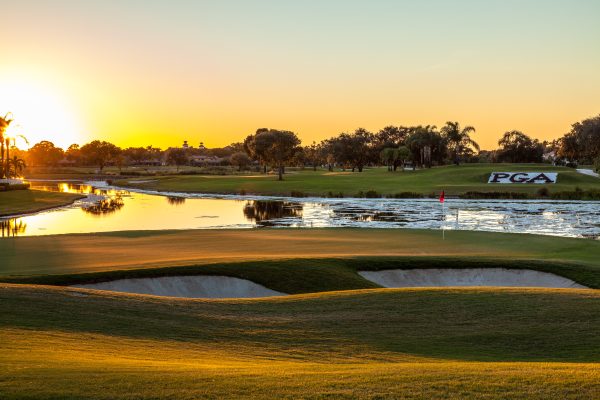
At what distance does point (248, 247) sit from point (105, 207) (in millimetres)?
50180

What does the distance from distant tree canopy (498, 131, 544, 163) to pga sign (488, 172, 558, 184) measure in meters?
55.8

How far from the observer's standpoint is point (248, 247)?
3431 cm

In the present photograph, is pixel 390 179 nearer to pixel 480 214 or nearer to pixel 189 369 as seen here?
pixel 480 214

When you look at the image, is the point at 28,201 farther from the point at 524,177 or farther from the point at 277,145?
the point at 524,177

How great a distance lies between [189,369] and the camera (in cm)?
1038

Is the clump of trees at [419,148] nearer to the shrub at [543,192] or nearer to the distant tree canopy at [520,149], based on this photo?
the distant tree canopy at [520,149]

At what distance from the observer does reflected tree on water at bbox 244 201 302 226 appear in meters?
64.5

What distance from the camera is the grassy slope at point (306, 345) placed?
934 centimetres

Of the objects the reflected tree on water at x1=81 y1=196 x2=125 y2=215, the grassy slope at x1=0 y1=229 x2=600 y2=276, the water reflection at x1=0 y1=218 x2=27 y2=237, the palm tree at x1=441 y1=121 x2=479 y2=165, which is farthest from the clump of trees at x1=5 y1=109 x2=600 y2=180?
the grassy slope at x1=0 y1=229 x2=600 y2=276

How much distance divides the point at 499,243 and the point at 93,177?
160 meters

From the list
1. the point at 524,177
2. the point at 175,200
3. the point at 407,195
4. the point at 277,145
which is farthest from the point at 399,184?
the point at 277,145

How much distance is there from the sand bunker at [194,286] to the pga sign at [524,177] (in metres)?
88.0

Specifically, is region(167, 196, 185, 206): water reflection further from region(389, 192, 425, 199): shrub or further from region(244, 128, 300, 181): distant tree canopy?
region(244, 128, 300, 181): distant tree canopy

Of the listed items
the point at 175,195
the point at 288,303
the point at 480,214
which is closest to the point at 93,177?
the point at 175,195
